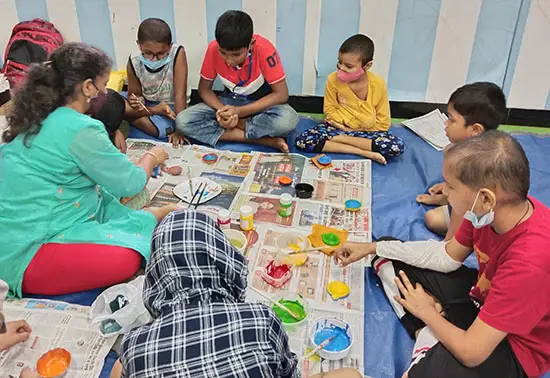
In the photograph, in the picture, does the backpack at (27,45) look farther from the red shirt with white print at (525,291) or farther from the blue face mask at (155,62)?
the red shirt with white print at (525,291)

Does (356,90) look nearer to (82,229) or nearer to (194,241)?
(82,229)

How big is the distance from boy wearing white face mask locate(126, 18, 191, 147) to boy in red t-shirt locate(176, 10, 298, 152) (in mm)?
105

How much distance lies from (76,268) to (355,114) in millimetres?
1489

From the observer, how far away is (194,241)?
0.89 meters

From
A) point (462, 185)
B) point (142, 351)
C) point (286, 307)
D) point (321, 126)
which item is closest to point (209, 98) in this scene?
point (321, 126)

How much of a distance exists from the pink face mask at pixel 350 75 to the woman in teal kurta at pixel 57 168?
1147 mm

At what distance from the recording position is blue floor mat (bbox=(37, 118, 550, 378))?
1.33 metres

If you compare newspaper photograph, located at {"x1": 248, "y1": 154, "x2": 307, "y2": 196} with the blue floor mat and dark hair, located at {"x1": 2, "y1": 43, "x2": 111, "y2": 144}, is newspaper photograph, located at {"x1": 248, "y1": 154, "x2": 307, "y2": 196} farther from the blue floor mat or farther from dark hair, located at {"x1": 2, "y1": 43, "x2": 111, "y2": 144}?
dark hair, located at {"x1": 2, "y1": 43, "x2": 111, "y2": 144}

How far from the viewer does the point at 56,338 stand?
132 cm

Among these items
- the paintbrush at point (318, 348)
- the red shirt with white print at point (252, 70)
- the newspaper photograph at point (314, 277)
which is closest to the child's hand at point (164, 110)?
the red shirt with white print at point (252, 70)

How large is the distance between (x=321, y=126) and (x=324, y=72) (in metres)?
0.44

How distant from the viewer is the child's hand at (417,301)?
1230mm

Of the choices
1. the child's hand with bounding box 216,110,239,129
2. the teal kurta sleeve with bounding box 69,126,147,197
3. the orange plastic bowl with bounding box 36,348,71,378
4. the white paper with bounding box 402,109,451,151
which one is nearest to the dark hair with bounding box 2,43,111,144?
the teal kurta sleeve with bounding box 69,126,147,197

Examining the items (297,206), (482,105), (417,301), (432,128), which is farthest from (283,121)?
(417,301)
